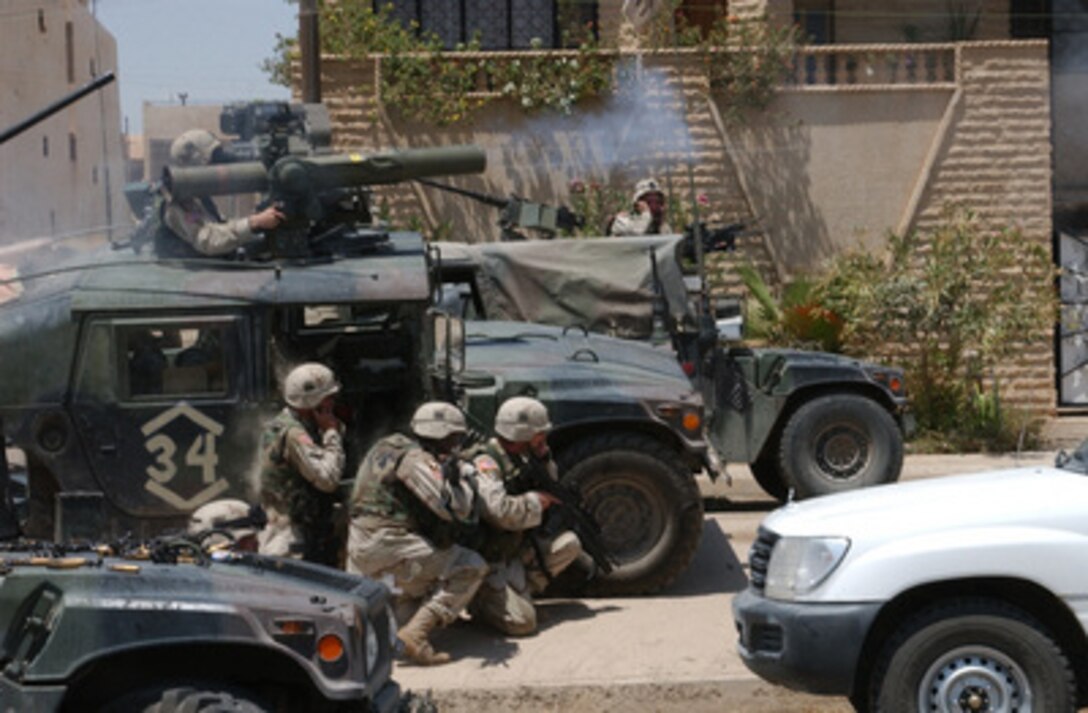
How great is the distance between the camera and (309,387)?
9.10 meters

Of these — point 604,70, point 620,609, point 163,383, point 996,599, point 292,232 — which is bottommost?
point 620,609

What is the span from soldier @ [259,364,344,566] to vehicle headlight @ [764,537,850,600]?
2.81 metres

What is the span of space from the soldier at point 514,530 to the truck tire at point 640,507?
26.3 inches

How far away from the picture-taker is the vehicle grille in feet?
23.8

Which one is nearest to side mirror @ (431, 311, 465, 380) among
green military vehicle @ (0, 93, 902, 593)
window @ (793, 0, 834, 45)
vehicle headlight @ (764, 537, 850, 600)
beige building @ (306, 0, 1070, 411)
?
green military vehicle @ (0, 93, 902, 593)

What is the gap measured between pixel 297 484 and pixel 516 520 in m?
1.13

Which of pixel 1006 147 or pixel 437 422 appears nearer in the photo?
pixel 437 422

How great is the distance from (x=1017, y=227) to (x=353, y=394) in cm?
1210

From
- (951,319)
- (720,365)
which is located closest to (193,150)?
(720,365)

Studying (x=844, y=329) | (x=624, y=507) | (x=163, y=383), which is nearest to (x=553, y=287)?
(x=624, y=507)

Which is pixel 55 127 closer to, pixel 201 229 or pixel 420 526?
pixel 201 229

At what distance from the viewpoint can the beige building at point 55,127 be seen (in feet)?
92.6

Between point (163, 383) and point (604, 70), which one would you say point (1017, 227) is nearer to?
point (604, 70)

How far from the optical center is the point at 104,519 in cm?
955
